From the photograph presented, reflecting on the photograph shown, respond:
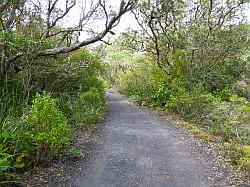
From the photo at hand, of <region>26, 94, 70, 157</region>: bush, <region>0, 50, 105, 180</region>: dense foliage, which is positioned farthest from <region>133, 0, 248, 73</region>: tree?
<region>26, 94, 70, 157</region>: bush

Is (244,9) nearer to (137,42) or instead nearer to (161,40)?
(161,40)

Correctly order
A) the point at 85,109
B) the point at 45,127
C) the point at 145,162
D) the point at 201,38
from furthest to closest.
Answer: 1. the point at 201,38
2. the point at 85,109
3. the point at 145,162
4. the point at 45,127

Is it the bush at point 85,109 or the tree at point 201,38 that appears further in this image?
the tree at point 201,38

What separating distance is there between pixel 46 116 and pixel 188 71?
842cm

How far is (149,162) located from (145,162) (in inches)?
3.2

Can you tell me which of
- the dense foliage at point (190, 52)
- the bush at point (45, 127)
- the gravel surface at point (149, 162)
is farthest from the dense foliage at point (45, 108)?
the dense foliage at point (190, 52)

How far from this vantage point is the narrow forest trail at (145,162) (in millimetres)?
5062

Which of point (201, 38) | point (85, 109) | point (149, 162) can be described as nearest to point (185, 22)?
point (201, 38)

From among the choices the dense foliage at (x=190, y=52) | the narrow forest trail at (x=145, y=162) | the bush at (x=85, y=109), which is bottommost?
the narrow forest trail at (x=145, y=162)

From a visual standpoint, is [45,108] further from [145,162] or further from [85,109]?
[85,109]

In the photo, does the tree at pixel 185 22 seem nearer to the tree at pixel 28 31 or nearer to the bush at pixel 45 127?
the tree at pixel 28 31

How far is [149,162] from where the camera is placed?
19.5 feet

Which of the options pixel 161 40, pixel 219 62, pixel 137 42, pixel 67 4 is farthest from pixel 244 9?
pixel 67 4

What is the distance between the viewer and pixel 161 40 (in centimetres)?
1498
